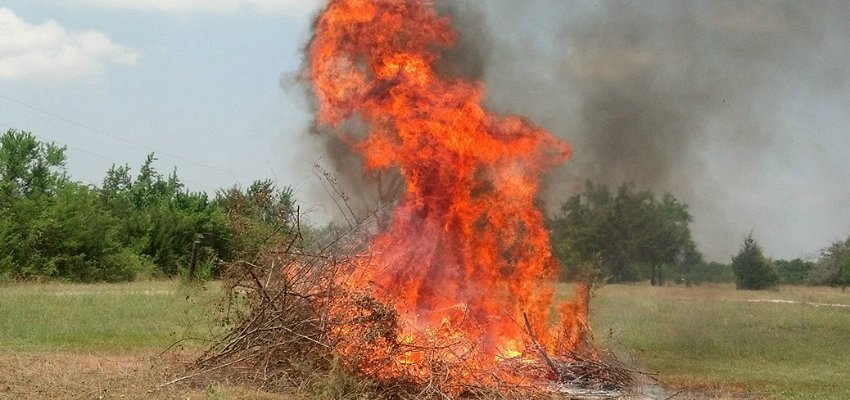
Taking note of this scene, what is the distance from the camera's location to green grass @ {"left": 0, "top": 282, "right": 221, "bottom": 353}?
17.1 metres

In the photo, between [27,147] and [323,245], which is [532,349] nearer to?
[323,245]

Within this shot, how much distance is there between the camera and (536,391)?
11.7 metres

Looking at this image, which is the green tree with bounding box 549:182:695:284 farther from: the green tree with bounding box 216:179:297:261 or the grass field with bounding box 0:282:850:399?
the green tree with bounding box 216:179:297:261

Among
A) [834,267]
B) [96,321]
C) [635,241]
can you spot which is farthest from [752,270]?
[96,321]

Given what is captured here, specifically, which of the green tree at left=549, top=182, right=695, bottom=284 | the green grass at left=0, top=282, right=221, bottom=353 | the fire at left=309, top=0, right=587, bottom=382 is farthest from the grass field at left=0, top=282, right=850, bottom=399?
the fire at left=309, top=0, right=587, bottom=382

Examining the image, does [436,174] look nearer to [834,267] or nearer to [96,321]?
[96,321]

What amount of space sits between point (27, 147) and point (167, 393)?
40649 mm

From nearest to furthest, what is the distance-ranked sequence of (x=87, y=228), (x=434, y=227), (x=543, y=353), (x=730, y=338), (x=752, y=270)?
(x=543, y=353) → (x=434, y=227) → (x=730, y=338) → (x=752, y=270) → (x=87, y=228)

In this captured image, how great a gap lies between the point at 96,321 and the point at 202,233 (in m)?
25.8

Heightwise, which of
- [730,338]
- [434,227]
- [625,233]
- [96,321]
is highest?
[625,233]

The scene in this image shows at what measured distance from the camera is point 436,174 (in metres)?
13.5

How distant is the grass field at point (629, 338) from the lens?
12.9 m

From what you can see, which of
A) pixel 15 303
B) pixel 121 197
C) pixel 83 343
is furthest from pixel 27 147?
pixel 83 343

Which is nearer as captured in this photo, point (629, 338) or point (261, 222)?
point (261, 222)
